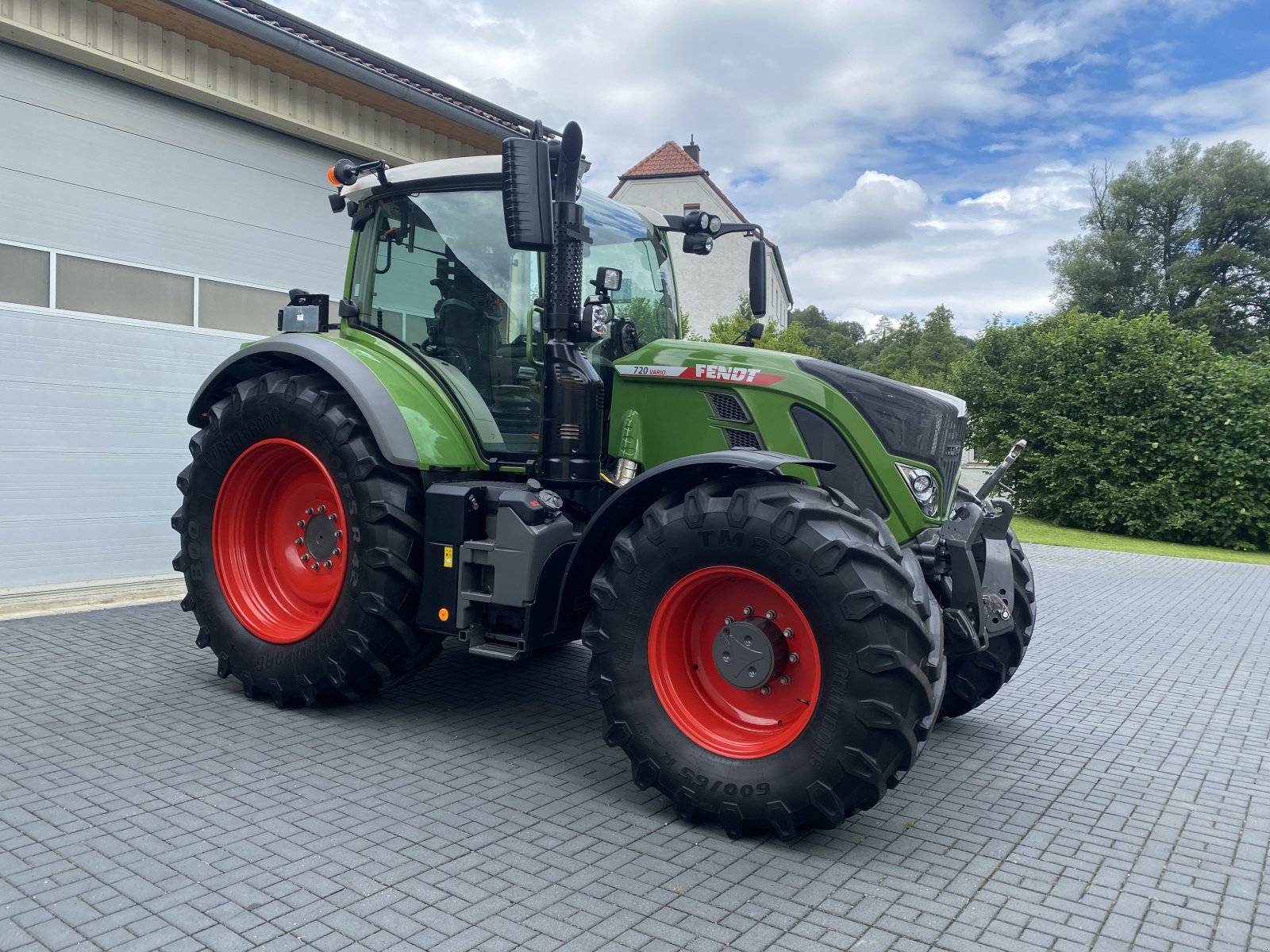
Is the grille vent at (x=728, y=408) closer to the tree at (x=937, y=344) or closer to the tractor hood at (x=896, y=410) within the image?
the tractor hood at (x=896, y=410)

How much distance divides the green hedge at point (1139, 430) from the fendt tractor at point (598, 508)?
1270cm

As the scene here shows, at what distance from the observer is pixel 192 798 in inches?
144

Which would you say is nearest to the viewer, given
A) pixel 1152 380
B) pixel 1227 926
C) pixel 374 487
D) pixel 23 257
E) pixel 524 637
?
pixel 1227 926

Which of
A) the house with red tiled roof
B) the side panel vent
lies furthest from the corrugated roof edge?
the house with red tiled roof

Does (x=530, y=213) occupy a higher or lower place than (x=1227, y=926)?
higher

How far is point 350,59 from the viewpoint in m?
8.50

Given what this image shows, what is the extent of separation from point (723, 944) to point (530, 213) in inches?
107

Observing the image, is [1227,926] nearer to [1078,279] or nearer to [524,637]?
[524,637]

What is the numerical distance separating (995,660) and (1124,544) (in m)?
12.1

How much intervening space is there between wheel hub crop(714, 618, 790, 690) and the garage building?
221 inches

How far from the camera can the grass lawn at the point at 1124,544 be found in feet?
47.5

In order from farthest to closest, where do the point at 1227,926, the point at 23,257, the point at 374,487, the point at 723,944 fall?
the point at 23,257
the point at 374,487
the point at 1227,926
the point at 723,944

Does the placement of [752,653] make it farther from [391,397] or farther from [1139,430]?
[1139,430]

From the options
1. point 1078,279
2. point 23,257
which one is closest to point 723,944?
point 23,257
